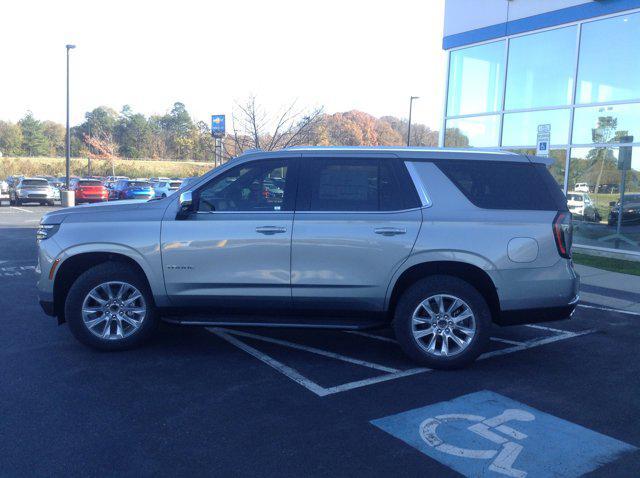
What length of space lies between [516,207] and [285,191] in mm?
2146

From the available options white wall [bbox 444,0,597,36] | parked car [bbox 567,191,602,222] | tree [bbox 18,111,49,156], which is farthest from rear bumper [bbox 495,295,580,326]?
tree [bbox 18,111,49,156]

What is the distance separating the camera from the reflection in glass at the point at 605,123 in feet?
43.0

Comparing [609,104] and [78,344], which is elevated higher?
[609,104]

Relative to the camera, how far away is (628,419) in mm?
4375

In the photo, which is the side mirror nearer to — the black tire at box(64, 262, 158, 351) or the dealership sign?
the black tire at box(64, 262, 158, 351)

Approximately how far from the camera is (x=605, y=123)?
13.6 m

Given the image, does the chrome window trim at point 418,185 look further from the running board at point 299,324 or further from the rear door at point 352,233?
the running board at point 299,324

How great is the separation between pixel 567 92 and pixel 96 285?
42.0 ft

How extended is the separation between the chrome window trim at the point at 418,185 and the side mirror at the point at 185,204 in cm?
204

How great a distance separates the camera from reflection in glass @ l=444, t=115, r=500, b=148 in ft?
53.7

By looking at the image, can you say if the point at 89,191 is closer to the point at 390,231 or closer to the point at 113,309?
the point at 113,309

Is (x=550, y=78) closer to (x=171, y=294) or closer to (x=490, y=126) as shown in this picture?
(x=490, y=126)

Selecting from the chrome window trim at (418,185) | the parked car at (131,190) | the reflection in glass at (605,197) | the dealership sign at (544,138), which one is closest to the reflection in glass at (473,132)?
the reflection in glass at (605,197)

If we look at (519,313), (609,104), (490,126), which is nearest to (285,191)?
(519,313)
